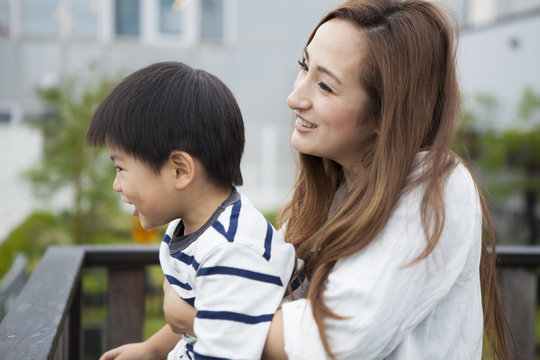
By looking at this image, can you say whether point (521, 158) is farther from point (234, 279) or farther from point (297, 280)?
Result: point (234, 279)

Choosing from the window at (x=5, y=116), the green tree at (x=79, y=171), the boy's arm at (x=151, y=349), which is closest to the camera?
the boy's arm at (x=151, y=349)

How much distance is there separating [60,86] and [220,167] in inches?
207

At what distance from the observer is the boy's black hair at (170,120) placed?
3.48 ft

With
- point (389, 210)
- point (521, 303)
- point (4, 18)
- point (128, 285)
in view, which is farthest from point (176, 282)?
point (4, 18)

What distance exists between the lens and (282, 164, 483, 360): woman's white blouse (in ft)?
3.04

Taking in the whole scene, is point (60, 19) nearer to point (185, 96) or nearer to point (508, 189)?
point (508, 189)

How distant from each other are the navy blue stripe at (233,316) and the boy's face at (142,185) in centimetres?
23

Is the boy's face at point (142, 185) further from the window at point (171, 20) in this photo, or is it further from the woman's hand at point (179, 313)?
the window at point (171, 20)

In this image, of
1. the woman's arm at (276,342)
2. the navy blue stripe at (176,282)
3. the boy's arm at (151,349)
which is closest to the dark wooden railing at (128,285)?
the boy's arm at (151,349)

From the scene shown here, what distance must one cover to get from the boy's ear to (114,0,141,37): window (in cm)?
725

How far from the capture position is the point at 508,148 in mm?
6129

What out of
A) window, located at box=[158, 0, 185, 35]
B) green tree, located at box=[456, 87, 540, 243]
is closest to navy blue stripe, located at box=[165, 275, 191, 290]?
green tree, located at box=[456, 87, 540, 243]

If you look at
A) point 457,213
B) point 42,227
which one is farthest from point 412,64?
point 42,227

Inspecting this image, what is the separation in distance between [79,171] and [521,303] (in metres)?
4.07
